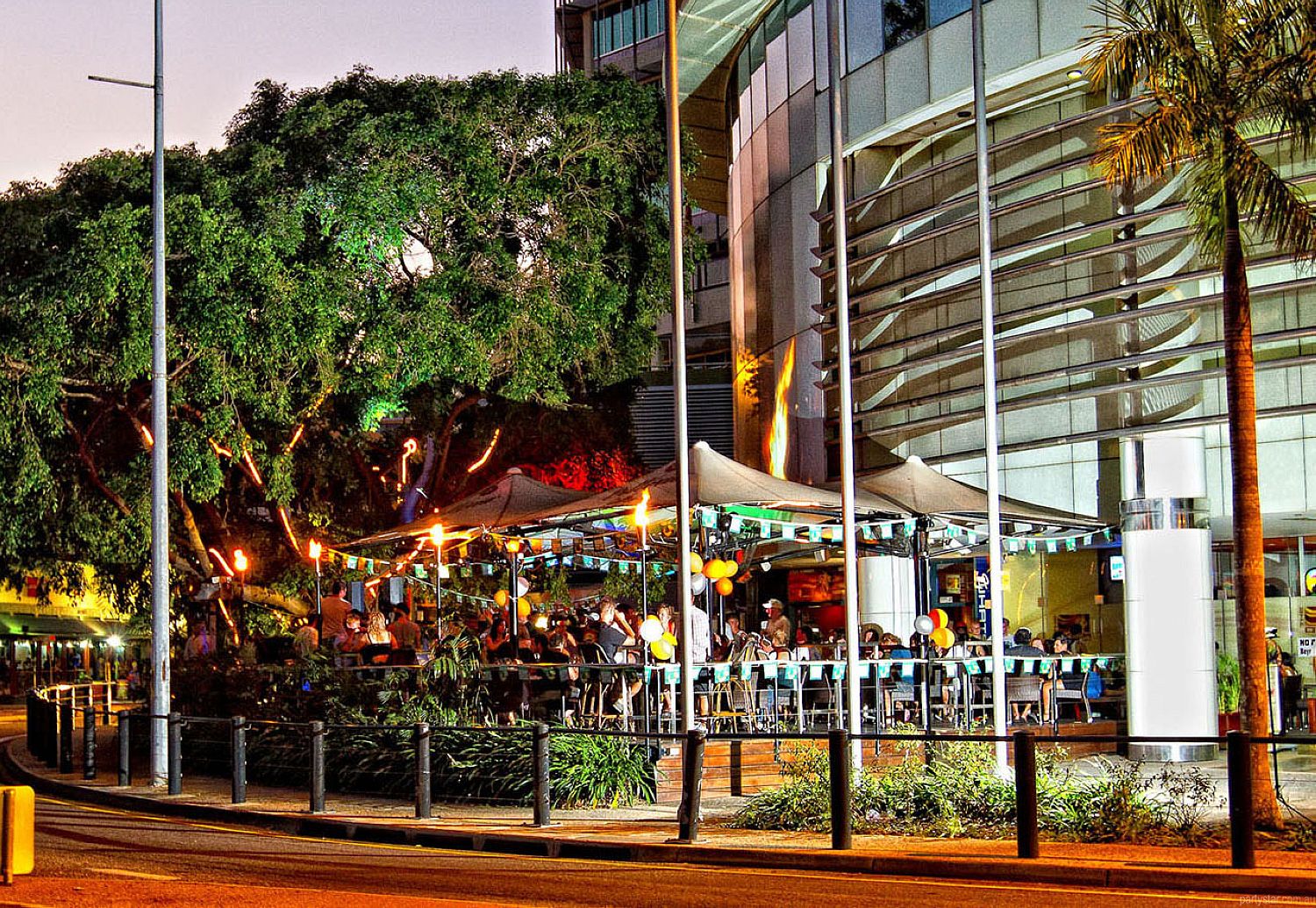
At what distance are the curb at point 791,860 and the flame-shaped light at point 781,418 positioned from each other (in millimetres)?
20428

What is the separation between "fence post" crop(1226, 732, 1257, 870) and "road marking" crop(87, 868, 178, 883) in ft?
26.3

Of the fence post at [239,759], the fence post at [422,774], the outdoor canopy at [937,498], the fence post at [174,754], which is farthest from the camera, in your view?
the outdoor canopy at [937,498]

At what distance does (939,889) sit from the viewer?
12336mm

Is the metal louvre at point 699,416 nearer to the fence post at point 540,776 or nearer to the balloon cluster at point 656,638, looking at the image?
the balloon cluster at point 656,638

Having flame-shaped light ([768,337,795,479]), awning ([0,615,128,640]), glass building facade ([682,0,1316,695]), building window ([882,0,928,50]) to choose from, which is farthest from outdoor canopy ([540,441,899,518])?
awning ([0,615,128,640])

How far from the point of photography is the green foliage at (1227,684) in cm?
2325

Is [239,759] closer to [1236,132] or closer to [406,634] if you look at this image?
[406,634]

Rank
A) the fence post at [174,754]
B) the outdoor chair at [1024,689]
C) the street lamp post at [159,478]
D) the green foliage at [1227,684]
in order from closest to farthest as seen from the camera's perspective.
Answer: the fence post at [174,754] < the street lamp post at [159,478] < the outdoor chair at [1024,689] < the green foliage at [1227,684]

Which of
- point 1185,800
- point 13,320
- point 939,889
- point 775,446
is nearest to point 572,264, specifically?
point 775,446

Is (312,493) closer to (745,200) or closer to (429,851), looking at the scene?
(745,200)

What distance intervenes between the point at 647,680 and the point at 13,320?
15.5 meters

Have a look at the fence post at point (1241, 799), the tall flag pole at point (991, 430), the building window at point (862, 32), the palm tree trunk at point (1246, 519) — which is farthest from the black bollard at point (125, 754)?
the building window at point (862, 32)

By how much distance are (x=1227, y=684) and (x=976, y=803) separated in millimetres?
9351

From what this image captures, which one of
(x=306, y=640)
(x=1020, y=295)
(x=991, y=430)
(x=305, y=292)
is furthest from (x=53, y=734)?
(x=1020, y=295)
